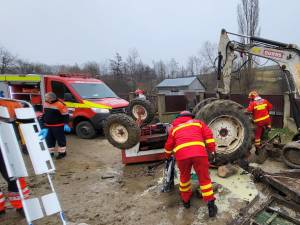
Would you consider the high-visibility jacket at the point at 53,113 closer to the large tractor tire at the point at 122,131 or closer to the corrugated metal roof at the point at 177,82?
the large tractor tire at the point at 122,131

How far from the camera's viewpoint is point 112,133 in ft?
20.0

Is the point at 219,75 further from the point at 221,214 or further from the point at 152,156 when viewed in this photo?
the point at 221,214

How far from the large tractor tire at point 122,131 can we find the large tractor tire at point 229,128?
4.54 ft

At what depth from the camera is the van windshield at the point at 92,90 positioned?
9.77 meters

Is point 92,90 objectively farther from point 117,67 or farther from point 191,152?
point 117,67

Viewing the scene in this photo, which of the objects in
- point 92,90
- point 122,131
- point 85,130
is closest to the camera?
point 122,131

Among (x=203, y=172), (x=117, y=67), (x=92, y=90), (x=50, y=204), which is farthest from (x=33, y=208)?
(x=117, y=67)

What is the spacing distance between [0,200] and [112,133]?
2.53 metres

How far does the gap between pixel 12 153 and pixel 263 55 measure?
549 cm

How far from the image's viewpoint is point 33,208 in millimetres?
2975

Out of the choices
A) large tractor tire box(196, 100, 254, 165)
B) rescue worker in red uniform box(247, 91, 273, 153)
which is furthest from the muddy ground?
rescue worker in red uniform box(247, 91, 273, 153)

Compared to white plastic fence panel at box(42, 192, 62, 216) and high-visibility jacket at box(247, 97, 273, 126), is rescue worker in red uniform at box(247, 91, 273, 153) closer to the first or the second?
high-visibility jacket at box(247, 97, 273, 126)

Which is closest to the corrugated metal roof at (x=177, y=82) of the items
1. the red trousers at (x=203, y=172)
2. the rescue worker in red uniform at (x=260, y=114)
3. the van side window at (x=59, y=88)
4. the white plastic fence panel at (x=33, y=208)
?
the van side window at (x=59, y=88)

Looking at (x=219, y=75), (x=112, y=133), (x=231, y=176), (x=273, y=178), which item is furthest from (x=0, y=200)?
(x=219, y=75)
